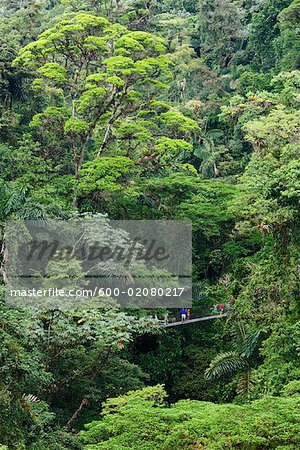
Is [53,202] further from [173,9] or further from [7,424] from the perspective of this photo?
[173,9]

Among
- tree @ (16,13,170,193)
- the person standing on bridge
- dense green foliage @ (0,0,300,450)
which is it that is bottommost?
the person standing on bridge

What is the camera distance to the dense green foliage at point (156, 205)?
7.50m

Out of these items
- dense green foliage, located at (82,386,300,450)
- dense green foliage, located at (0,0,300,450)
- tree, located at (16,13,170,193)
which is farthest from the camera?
tree, located at (16,13,170,193)

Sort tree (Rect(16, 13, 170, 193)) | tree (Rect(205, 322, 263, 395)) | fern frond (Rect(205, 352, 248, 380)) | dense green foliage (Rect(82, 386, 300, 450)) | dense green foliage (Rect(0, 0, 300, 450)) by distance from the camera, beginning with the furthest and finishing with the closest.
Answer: tree (Rect(16, 13, 170, 193)), fern frond (Rect(205, 352, 248, 380)), tree (Rect(205, 322, 263, 395)), dense green foliage (Rect(0, 0, 300, 450)), dense green foliage (Rect(82, 386, 300, 450))

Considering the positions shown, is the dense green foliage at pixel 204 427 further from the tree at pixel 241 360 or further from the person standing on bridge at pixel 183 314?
the person standing on bridge at pixel 183 314

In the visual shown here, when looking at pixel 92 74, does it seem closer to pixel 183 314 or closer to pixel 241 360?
pixel 183 314

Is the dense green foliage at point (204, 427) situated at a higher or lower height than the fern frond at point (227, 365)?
higher

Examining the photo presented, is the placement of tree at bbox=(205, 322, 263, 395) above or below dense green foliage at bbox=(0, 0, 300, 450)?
below

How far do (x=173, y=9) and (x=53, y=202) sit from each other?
2578 centimetres

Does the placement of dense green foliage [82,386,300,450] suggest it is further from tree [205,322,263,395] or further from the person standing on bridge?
the person standing on bridge

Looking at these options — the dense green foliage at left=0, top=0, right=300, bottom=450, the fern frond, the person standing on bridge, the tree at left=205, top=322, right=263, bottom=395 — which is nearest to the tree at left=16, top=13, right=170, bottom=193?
the dense green foliage at left=0, top=0, right=300, bottom=450

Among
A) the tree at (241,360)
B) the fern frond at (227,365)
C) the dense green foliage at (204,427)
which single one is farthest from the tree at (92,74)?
the dense green foliage at (204,427)

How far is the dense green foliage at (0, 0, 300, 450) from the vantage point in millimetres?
7496

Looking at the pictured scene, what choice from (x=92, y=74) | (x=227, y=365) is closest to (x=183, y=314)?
(x=227, y=365)
